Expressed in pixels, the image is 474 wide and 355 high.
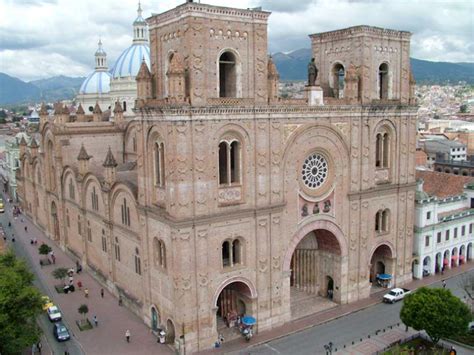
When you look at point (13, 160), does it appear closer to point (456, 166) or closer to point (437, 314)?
point (456, 166)

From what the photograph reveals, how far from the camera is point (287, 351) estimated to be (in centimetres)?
3631

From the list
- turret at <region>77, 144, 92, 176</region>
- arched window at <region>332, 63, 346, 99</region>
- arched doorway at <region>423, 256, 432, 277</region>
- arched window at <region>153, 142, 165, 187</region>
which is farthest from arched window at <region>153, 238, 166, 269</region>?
arched doorway at <region>423, 256, 432, 277</region>

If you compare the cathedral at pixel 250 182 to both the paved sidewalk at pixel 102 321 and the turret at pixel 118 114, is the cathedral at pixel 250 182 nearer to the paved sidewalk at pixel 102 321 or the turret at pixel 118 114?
the paved sidewalk at pixel 102 321

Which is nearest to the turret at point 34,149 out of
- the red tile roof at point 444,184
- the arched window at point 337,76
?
the arched window at point 337,76

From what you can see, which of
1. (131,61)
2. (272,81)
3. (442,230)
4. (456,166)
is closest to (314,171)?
(272,81)

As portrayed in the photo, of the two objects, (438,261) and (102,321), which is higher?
(438,261)

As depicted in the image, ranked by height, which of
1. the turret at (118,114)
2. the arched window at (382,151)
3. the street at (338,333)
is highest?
the turret at (118,114)

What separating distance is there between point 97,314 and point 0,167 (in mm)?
88664

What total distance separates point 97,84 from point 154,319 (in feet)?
169

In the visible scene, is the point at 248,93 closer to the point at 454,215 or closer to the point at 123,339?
the point at 123,339

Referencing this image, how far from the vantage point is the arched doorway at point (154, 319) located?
39.0 metres

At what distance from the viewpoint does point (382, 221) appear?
46.8 m

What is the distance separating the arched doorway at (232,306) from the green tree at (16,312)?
12861 mm

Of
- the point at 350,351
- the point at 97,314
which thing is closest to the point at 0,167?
the point at 97,314
